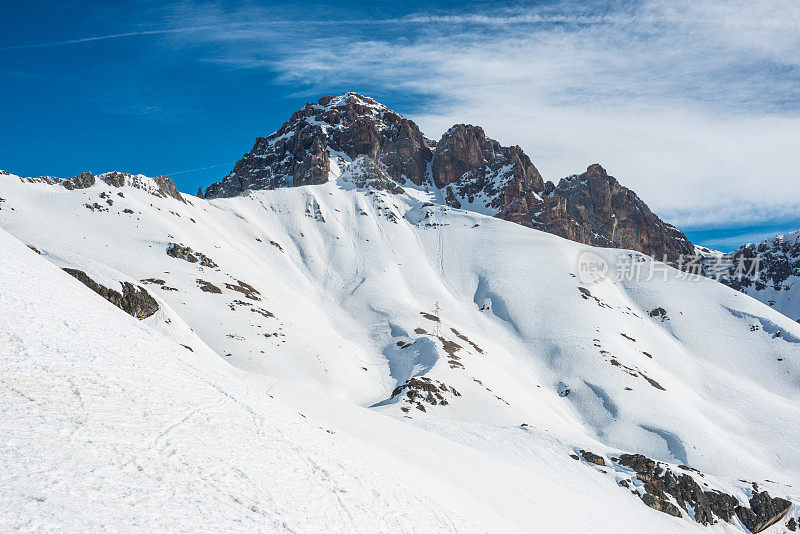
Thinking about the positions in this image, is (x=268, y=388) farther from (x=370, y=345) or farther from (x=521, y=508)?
(x=370, y=345)

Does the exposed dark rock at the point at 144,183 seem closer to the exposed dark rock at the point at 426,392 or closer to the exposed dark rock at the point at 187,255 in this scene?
the exposed dark rock at the point at 187,255

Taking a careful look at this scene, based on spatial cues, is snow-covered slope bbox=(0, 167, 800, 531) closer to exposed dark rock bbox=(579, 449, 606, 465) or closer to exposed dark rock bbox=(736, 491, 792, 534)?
exposed dark rock bbox=(579, 449, 606, 465)

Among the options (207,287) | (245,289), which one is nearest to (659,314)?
(245,289)

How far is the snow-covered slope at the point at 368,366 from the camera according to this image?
35.7 ft

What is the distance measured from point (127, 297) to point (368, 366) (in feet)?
139

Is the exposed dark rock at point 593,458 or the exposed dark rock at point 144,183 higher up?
the exposed dark rock at point 144,183

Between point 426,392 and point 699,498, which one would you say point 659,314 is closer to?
point 426,392

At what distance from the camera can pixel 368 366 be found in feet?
224

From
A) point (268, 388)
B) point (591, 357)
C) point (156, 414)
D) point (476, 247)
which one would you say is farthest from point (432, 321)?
point (156, 414)

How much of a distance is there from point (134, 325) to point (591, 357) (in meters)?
83.0

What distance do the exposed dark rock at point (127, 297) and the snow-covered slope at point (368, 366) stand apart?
107 centimetres

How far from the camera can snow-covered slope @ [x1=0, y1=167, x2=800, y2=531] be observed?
35.7 feet

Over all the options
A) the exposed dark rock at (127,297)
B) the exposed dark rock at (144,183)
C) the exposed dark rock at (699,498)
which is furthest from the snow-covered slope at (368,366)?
the exposed dark rock at (144,183)

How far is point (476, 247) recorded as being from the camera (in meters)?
144
